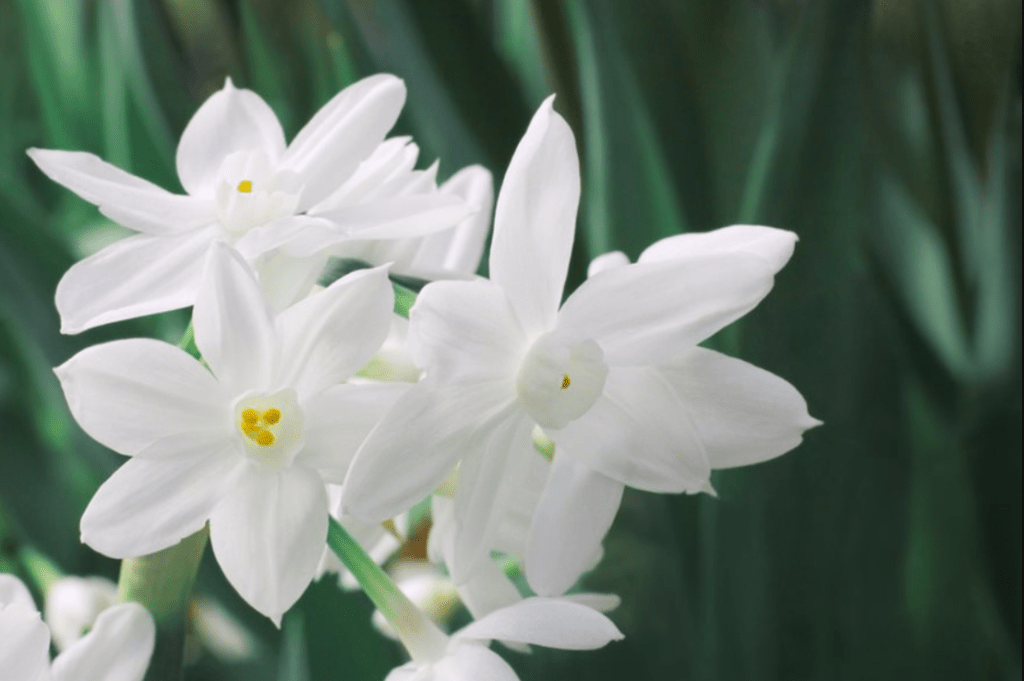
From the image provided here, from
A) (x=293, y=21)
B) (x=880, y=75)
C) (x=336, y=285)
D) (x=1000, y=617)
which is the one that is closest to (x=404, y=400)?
(x=336, y=285)

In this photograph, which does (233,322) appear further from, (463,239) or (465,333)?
(463,239)

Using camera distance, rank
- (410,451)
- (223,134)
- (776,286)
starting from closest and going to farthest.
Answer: (410,451) < (223,134) < (776,286)

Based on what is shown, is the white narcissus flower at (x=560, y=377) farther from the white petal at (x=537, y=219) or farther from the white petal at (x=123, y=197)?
the white petal at (x=123, y=197)

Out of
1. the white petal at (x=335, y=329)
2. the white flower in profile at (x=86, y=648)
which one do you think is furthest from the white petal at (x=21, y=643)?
the white petal at (x=335, y=329)

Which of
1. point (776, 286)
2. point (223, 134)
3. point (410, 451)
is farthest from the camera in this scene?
point (776, 286)

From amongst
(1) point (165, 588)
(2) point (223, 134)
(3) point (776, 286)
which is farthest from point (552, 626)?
(3) point (776, 286)

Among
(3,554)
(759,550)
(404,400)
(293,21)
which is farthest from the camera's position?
(293,21)

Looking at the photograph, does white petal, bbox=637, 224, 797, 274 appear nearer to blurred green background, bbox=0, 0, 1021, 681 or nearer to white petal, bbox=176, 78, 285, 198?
white petal, bbox=176, 78, 285, 198

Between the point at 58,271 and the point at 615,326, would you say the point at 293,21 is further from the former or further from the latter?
the point at 615,326
